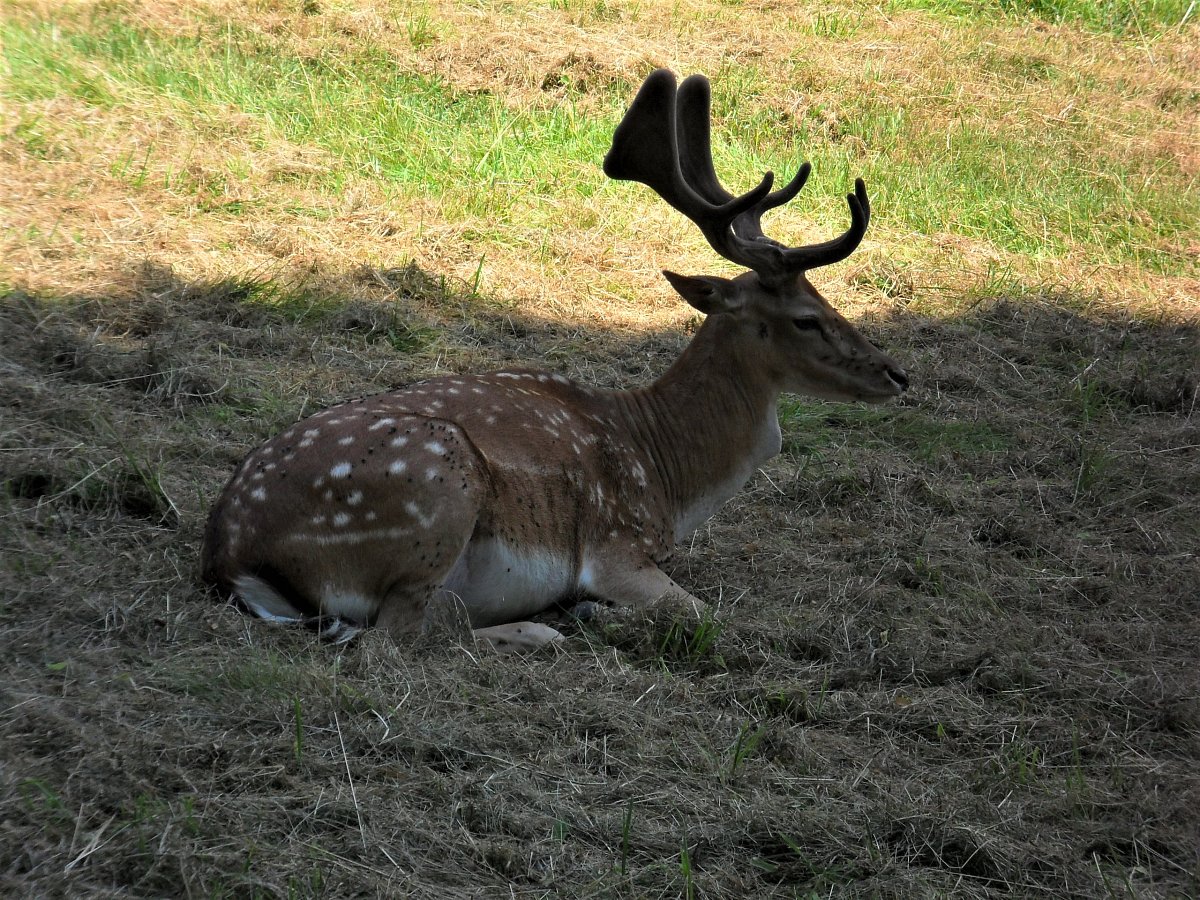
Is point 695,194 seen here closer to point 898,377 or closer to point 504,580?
point 898,377

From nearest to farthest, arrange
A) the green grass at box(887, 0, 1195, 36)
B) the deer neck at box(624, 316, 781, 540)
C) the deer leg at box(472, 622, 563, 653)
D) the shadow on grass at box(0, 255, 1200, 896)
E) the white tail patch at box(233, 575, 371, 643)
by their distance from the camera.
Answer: the shadow on grass at box(0, 255, 1200, 896) < the white tail patch at box(233, 575, 371, 643) < the deer leg at box(472, 622, 563, 653) < the deer neck at box(624, 316, 781, 540) < the green grass at box(887, 0, 1195, 36)

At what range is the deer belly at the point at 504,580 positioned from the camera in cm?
418

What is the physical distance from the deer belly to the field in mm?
255

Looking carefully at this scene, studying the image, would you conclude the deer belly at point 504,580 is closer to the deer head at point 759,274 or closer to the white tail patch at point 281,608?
the white tail patch at point 281,608

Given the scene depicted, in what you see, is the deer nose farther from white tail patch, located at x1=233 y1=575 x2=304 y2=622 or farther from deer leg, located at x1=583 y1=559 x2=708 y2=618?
white tail patch, located at x1=233 y1=575 x2=304 y2=622

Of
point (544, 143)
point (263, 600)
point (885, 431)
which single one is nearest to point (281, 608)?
point (263, 600)

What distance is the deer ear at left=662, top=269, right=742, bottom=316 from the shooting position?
4793mm

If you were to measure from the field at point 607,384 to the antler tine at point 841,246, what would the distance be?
107cm

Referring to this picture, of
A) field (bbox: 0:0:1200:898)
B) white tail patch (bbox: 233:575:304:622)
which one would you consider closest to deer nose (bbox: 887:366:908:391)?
field (bbox: 0:0:1200:898)

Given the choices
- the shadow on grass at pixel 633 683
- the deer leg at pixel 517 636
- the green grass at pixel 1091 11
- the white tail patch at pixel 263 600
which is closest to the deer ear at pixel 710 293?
the shadow on grass at pixel 633 683

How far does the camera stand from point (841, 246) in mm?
4695

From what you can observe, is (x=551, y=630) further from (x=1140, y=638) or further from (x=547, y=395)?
(x=1140, y=638)

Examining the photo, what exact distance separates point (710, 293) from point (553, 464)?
938mm

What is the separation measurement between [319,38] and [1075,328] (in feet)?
18.2
